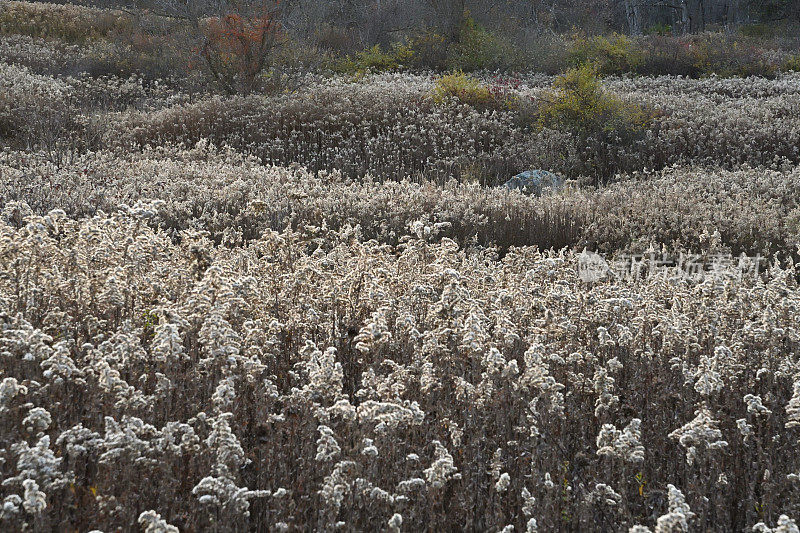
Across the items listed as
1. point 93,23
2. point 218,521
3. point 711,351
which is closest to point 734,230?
point 711,351

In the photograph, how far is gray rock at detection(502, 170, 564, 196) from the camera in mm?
11773

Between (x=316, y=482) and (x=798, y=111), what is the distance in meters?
17.4

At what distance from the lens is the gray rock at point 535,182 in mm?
11773

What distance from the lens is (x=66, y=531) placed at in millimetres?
2320

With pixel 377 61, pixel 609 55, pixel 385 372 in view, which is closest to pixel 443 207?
pixel 385 372

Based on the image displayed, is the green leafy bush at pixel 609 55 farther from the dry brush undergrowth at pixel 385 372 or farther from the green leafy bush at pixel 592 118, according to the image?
the dry brush undergrowth at pixel 385 372

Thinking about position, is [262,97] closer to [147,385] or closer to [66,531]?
[147,385]

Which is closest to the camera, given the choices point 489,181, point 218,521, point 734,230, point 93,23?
point 218,521

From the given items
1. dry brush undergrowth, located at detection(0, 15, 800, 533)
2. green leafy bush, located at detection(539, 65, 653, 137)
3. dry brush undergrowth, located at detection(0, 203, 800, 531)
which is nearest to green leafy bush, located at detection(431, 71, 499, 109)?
green leafy bush, located at detection(539, 65, 653, 137)

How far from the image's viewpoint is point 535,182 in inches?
471

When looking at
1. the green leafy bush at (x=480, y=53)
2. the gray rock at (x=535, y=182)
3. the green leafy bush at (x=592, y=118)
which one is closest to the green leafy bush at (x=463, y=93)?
the green leafy bush at (x=592, y=118)

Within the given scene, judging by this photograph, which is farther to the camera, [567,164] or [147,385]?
[567,164]

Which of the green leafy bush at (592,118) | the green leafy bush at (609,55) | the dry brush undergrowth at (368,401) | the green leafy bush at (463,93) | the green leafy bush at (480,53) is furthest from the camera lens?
the green leafy bush at (609,55)

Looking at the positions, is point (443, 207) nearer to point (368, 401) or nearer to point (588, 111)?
point (368, 401)
